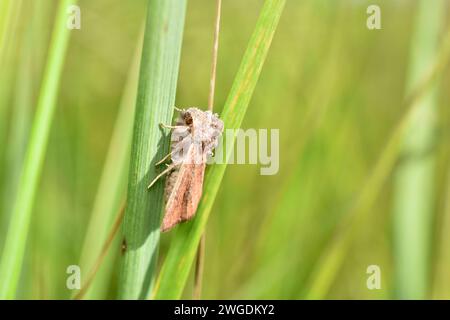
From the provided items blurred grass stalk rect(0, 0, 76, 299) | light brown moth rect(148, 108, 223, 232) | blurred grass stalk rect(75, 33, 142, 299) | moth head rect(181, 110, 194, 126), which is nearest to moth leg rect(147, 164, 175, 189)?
light brown moth rect(148, 108, 223, 232)

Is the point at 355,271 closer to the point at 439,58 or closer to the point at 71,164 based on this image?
the point at 439,58

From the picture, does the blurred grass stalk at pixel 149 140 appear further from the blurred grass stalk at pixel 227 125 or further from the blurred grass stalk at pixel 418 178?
the blurred grass stalk at pixel 418 178

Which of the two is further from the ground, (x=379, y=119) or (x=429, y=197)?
(x=379, y=119)

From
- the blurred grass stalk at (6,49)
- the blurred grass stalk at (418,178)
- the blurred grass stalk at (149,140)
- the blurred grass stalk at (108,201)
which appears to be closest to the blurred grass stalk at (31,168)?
the blurred grass stalk at (6,49)

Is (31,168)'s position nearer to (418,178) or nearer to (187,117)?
(187,117)

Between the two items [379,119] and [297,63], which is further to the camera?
[379,119]
